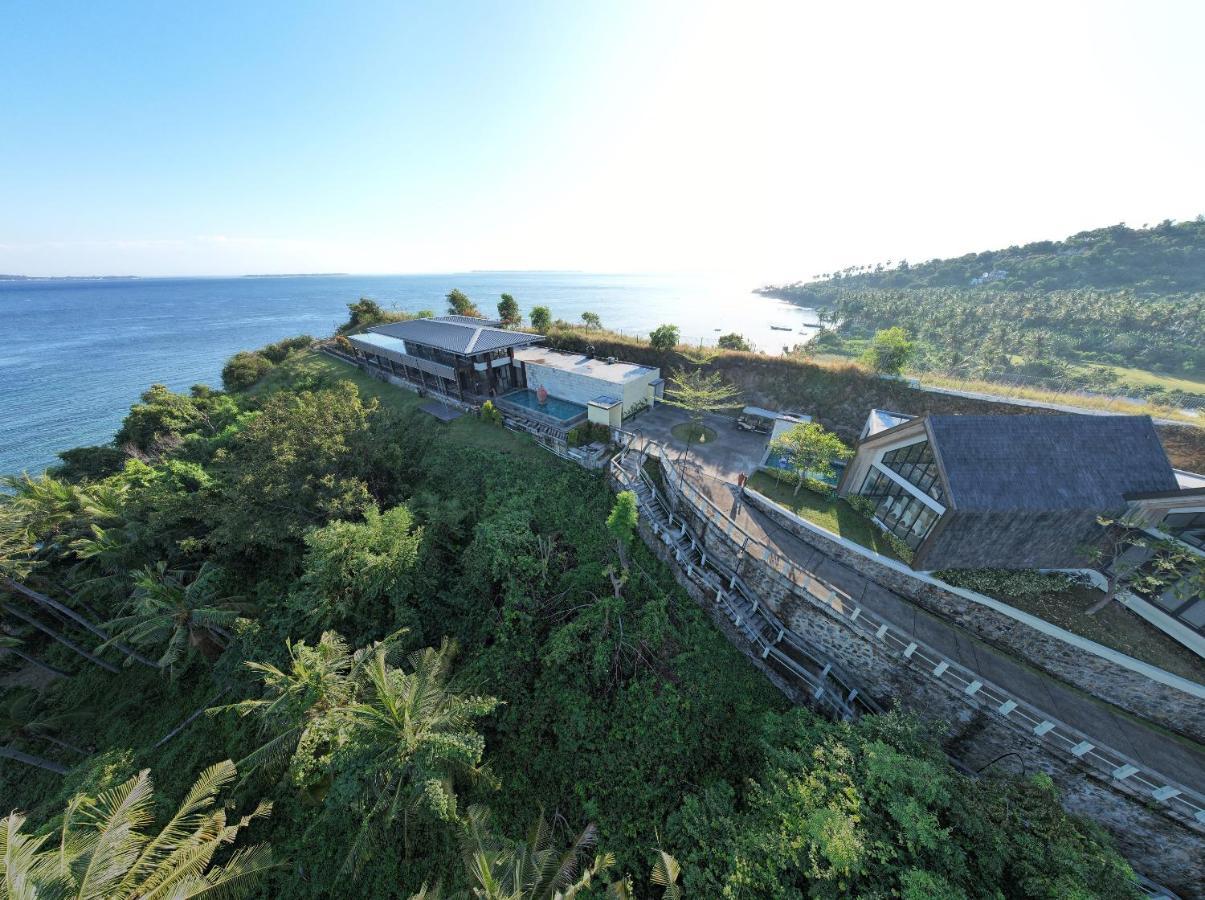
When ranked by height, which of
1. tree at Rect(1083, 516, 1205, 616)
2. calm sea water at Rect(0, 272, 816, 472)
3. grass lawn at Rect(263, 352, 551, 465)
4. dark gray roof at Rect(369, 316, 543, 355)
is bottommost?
calm sea water at Rect(0, 272, 816, 472)

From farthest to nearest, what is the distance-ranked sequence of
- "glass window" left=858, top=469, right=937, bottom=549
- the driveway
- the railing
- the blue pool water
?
the blue pool water, the driveway, "glass window" left=858, top=469, right=937, bottom=549, the railing

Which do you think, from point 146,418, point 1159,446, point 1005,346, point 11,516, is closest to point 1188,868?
point 1159,446

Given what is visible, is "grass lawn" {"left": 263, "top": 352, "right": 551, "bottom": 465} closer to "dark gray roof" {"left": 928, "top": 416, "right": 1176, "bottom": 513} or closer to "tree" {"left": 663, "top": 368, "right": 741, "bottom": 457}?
"tree" {"left": 663, "top": 368, "right": 741, "bottom": 457}

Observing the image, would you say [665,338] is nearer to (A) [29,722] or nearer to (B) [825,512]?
(B) [825,512]

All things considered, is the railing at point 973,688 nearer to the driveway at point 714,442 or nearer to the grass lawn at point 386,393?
the driveway at point 714,442

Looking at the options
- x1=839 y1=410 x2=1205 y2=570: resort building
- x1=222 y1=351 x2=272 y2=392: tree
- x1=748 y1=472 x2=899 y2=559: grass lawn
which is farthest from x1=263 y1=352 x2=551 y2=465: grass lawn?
x1=839 y1=410 x2=1205 y2=570: resort building

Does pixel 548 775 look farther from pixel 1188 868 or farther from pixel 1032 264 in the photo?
pixel 1032 264

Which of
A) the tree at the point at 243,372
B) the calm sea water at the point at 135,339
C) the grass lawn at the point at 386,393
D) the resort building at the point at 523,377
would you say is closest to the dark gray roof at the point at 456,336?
the resort building at the point at 523,377

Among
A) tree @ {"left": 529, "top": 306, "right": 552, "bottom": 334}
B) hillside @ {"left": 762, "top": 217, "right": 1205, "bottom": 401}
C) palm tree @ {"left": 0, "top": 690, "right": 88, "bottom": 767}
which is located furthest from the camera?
hillside @ {"left": 762, "top": 217, "right": 1205, "bottom": 401}
